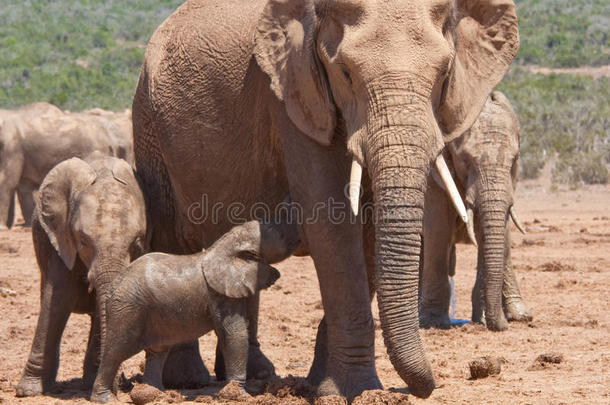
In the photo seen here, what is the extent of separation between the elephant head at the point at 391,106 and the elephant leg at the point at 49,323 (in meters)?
2.04

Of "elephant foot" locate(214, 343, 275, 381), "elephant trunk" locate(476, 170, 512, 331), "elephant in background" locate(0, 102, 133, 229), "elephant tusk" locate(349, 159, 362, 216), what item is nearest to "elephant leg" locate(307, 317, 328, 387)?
"elephant foot" locate(214, 343, 275, 381)

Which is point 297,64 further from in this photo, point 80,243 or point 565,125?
point 565,125

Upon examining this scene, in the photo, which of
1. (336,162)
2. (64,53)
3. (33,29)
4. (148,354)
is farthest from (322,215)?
(33,29)

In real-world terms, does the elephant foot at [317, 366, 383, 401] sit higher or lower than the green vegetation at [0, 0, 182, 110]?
lower

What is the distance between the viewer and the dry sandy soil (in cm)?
710

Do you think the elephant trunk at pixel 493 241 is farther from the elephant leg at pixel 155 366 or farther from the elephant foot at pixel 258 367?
the elephant leg at pixel 155 366

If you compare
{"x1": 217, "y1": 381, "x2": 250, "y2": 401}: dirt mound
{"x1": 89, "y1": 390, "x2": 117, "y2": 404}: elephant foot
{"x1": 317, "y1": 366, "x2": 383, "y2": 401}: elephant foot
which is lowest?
{"x1": 89, "y1": 390, "x2": 117, "y2": 404}: elephant foot

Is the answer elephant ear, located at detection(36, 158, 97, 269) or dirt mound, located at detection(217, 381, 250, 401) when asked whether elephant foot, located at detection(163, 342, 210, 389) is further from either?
dirt mound, located at detection(217, 381, 250, 401)

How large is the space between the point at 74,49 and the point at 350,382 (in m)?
57.7

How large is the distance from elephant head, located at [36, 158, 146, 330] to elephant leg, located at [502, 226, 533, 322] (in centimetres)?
397

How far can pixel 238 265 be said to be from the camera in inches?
263

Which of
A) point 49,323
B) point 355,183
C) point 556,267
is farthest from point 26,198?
point 355,183

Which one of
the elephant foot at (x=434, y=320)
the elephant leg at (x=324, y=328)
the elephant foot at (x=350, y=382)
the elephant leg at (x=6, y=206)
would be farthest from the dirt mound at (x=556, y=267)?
the elephant leg at (x=6, y=206)

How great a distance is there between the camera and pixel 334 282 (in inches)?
253
